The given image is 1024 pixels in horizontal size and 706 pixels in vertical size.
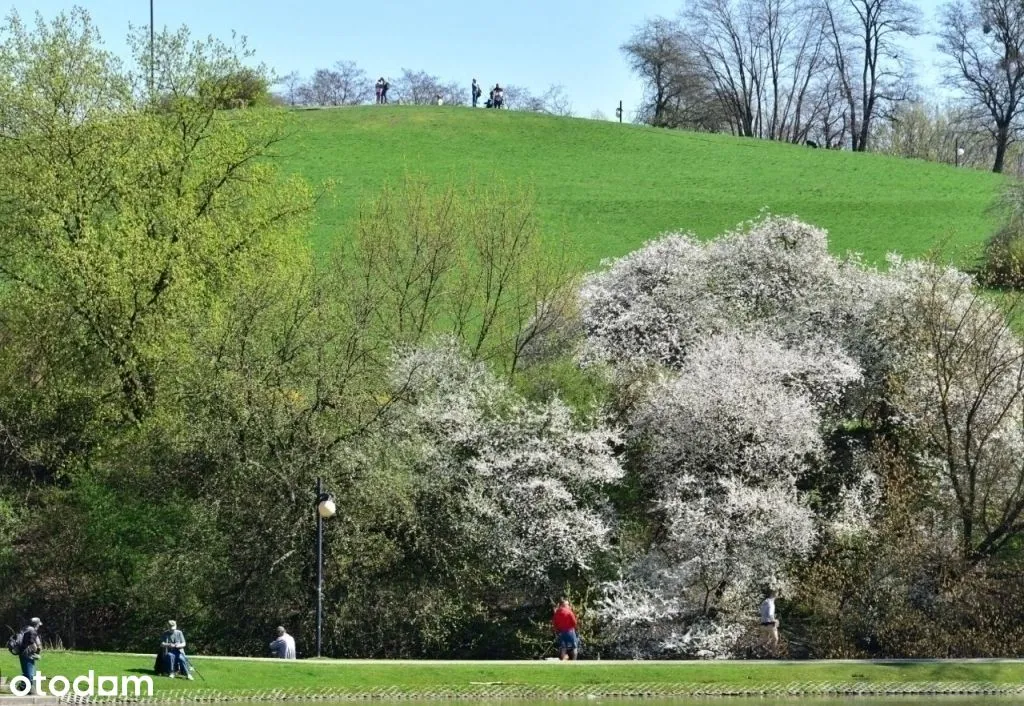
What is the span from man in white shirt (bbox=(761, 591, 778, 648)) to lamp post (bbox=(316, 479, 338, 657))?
32.0ft

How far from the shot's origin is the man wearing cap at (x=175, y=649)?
968 inches

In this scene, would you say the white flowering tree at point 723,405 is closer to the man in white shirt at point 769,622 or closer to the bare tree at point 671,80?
the man in white shirt at point 769,622

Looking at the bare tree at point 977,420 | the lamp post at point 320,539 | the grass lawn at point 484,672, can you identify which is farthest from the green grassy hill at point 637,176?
the grass lawn at point 484,672

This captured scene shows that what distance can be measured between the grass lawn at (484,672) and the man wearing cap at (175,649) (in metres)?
0.31

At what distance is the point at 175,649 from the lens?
2484 cm

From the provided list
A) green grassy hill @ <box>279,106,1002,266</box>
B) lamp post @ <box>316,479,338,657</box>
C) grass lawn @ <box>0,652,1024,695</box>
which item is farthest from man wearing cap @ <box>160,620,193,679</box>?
green grassy hill @ <box>279,106,1002,266</box>

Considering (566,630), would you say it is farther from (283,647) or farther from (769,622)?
(283,647)

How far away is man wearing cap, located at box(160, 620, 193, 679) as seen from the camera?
80.6 feet

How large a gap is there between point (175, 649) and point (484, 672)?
596 cm

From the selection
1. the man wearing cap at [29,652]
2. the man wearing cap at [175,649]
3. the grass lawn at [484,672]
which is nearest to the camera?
the man wearing cap at [29,652]

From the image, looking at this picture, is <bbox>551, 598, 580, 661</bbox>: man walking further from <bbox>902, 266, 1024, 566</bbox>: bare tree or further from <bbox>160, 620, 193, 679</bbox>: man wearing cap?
<bbox>902, 266, 1024, 566</bbox>: bare tree

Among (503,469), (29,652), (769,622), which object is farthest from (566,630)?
(29,652)

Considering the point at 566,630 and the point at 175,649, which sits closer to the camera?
the point at 175,649

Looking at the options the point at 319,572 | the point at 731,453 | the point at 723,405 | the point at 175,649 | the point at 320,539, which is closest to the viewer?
the point at 175,649
